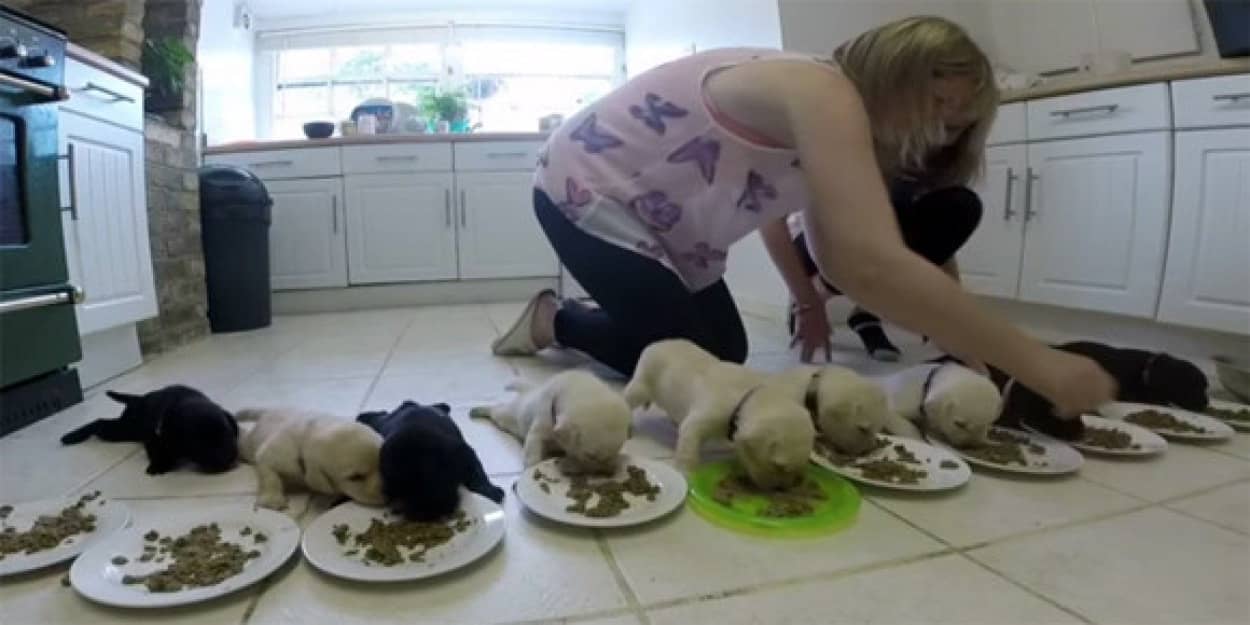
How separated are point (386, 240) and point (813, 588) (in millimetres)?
3155

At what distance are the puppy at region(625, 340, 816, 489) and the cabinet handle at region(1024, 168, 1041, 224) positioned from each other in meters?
1.57

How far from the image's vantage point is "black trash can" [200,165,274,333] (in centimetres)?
263

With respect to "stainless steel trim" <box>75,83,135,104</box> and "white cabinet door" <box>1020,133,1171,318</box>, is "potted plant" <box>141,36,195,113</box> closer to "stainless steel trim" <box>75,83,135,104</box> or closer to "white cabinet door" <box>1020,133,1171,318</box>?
"stainless steel trim" <box>75,83,135,104</box>

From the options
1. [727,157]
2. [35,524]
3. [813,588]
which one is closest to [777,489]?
[813,588]

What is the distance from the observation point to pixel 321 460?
33.0 inches

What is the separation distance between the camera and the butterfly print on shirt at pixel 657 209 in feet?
4.20

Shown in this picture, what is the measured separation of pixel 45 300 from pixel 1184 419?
7.23 ft

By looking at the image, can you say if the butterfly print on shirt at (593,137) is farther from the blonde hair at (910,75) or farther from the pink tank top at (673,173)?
the blonde hair at (910,75)

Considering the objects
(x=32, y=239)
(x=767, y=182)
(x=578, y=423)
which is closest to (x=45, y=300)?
(x=32, y=239)

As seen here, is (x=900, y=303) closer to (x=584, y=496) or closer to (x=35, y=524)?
(x=584, y=496)

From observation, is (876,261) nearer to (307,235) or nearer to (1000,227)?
(1000,227)

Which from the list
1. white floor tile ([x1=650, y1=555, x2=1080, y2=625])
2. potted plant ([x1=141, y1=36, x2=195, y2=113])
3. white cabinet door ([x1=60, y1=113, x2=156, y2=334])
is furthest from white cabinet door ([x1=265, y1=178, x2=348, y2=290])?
white floor tile ([x1=650, y1=555, x2=1080, y2=625])

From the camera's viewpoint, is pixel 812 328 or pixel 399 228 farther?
pixel 399 228

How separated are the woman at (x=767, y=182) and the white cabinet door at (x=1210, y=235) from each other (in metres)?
0.91
